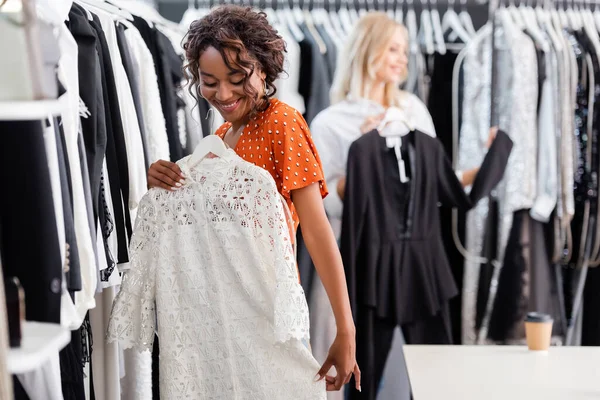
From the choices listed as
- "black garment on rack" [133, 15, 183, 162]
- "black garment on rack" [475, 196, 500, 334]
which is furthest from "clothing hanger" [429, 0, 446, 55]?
"black garment on rack" [133, 15, 183, 162]

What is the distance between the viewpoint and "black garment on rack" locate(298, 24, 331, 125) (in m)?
3.02

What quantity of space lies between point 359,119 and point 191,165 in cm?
154

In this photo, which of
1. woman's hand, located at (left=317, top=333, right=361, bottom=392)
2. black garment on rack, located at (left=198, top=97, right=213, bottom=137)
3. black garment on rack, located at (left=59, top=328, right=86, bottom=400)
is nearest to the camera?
woman's hand, located at (left=317, top=333, right=361, bottom=392)

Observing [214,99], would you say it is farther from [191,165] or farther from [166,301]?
[166,301]

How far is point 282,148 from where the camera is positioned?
1555mm

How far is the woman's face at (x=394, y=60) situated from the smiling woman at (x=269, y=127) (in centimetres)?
148

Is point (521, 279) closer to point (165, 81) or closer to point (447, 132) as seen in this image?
point (447, 132)

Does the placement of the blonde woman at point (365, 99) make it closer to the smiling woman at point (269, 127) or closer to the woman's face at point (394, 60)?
the woman's face at point (394, 60)

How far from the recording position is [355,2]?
127 inches

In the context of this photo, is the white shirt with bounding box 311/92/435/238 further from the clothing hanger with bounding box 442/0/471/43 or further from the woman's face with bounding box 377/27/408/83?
the clothing hanger with bounding box 442/0/471/43

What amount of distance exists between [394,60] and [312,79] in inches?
13.4

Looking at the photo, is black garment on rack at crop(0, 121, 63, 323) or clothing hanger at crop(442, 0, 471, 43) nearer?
black garment on rack at crop(0, 121, 63, 323)

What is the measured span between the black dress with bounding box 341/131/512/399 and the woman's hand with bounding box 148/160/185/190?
56.7 inches

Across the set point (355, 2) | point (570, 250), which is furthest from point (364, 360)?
point (355, 2)
